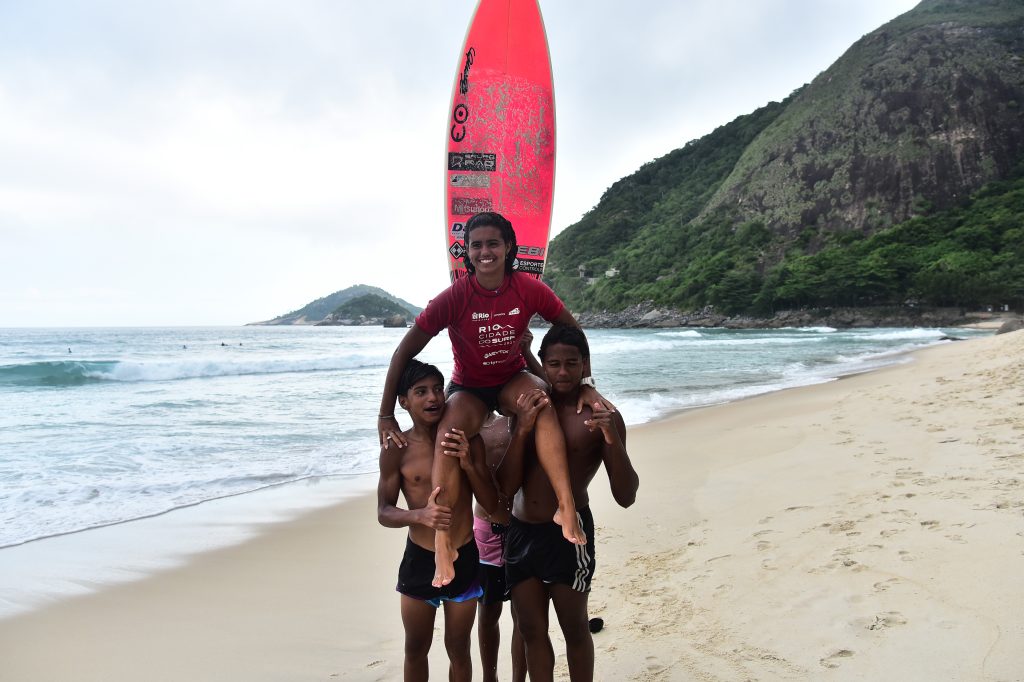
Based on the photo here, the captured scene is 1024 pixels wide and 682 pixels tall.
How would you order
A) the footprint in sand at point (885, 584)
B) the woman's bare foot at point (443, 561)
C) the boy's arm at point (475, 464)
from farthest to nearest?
the footprint in sand at point (885, 584) < the boy's arm at point (475, 464) < the woman's bare foot at point (443, 561)

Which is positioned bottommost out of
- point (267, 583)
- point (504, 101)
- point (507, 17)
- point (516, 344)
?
point (267, 583)

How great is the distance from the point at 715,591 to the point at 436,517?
1899 millimetres

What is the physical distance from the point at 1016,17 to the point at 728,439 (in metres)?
86.4

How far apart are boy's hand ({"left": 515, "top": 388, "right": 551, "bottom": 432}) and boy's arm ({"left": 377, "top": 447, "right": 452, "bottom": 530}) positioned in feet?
1.24

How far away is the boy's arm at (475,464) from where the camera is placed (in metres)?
2.15

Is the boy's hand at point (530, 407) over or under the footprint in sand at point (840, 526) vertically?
over

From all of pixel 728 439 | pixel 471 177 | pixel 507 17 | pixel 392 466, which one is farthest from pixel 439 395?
pixel 728 439

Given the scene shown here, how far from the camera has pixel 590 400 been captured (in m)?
2.20

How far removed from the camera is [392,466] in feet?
7.47

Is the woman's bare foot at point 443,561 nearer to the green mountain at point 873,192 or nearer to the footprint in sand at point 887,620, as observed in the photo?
the footprint in sand at point 887,620

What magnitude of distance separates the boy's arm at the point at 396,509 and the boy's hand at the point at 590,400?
23.6 inches

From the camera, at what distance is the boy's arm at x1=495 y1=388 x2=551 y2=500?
216 cm

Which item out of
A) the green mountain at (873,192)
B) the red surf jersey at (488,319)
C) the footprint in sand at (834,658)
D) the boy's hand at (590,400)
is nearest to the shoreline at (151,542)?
the red surf jersey at (488,319)

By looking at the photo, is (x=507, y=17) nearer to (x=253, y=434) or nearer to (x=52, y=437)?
(x=253, y=434)
